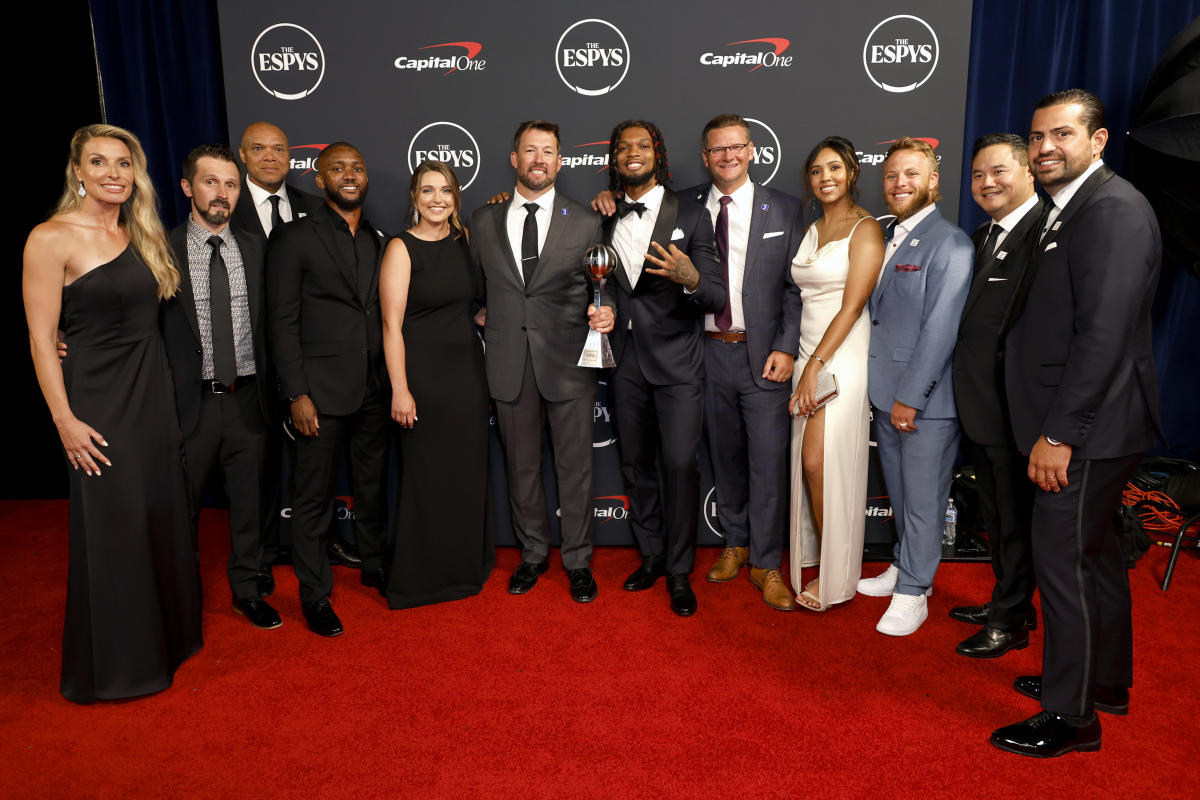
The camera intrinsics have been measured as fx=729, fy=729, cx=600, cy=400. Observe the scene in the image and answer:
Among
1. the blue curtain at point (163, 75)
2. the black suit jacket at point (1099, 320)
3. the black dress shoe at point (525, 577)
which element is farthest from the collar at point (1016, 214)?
the blue curtain at point (163, 75)

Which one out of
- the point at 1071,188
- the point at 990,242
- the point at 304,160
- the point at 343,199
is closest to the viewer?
the point at 1071,188

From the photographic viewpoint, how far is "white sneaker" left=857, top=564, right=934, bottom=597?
3.41 metres

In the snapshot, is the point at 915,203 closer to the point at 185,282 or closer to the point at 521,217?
the point at 521,217

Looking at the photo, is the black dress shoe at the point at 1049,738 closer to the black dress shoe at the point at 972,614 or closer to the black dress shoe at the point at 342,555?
the black dress shoe at the point at 972,614

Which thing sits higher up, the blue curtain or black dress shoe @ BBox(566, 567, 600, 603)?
the blue curtain

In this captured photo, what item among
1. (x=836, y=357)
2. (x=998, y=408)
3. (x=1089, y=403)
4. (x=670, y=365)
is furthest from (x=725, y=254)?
(x=1089, y=403)

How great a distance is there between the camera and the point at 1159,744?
2.34 meters

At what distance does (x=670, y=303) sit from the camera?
3205mm

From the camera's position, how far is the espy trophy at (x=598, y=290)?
9.92ft

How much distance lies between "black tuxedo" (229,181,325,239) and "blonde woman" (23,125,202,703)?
766 mm

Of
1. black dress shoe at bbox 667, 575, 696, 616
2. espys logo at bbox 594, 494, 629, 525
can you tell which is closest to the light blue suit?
black dress shoe at bbox 667, 575, 696, 616

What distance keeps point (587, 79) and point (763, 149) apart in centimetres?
97

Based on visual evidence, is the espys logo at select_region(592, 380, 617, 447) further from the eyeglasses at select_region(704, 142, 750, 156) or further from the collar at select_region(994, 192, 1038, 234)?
the collar at select_region(994, 192, 1038, 234)

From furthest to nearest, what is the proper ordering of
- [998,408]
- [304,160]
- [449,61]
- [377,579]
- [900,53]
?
[304,160] < [449,61] < [900,53] < [377,579] < [998,408]
